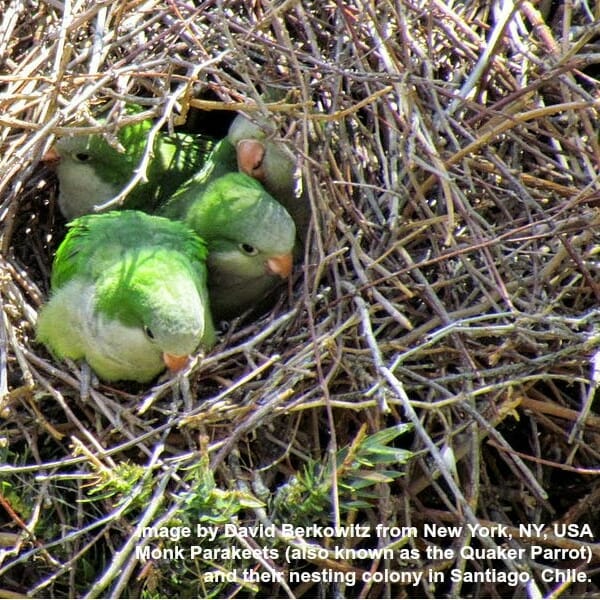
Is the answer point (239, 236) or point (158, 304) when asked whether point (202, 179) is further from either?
point (158, 304)

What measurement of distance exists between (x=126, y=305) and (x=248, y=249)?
613mm

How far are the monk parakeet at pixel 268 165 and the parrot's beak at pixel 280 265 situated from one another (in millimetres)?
302

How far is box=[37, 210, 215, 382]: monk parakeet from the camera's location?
370 cm

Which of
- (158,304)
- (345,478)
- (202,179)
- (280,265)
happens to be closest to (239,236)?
(280,265)

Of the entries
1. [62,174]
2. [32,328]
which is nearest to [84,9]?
[62,174]

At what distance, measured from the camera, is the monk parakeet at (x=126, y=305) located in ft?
12.1

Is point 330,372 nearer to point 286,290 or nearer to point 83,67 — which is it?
point 286,290

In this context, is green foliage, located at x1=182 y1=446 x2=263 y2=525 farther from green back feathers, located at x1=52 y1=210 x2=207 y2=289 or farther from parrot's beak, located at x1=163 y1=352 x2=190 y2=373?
→ green back feathers, located at x1=52 y1=210 x2=207 y2=289

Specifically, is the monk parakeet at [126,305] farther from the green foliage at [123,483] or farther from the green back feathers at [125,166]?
the green foliage at [123,483]

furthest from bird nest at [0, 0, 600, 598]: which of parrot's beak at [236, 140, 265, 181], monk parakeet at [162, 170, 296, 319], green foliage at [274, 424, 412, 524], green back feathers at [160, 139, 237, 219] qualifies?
green back feathers at [160, 139, 237, 219]

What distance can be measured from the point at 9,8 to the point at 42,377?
1.60 meters

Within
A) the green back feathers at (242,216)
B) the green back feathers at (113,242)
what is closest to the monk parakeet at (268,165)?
the green back feathers at (242,216)

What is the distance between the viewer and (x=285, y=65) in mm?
4238

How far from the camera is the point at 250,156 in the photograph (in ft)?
14.3
